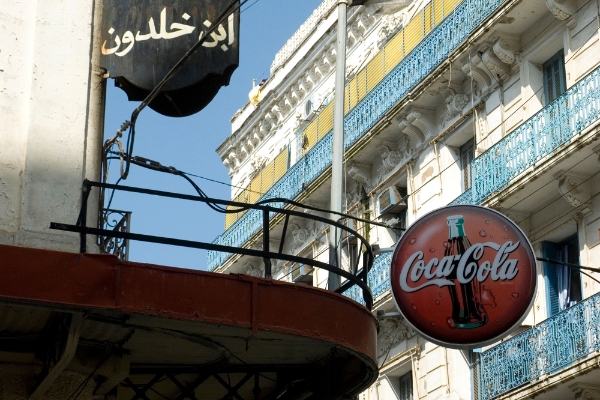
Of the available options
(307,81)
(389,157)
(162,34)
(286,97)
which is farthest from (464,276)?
(286,97)

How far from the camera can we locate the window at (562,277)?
22109 mm

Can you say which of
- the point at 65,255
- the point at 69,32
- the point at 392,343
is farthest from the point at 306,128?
the point at 65,255

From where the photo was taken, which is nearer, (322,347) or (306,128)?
(322,347)

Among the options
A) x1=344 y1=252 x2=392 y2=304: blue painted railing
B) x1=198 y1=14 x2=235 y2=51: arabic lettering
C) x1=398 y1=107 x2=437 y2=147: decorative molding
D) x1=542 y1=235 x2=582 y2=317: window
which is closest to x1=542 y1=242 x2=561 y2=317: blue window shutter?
x1=542 y1=235 x2=582 y2=317: window

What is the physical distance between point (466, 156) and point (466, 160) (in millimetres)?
87

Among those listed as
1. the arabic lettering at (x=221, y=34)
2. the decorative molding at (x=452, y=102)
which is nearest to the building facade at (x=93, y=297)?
the arabic lettering at (x=221, y=34)

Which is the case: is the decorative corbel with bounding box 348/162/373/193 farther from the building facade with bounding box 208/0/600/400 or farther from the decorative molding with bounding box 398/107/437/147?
the decorative molding with bounding box 398/107/437/147

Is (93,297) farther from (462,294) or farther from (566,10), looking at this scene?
(566,10)

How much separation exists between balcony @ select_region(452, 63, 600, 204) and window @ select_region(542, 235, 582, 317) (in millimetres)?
1430

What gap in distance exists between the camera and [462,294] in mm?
18297

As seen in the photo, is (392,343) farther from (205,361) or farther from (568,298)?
(205,361)

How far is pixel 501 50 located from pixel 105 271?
16664 millimetres

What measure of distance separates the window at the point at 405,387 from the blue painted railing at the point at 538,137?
484 cm

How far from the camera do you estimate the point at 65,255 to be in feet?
28.2
